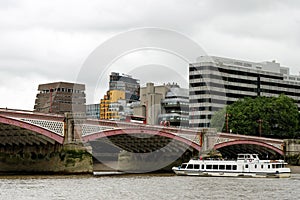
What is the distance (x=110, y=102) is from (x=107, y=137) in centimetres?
4383

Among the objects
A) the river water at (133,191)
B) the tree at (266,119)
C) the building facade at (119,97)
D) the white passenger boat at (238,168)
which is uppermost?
the building facade at (119,97)

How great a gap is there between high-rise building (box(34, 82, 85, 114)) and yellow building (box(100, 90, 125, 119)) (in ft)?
84.3

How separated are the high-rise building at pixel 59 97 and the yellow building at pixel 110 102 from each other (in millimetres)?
25710

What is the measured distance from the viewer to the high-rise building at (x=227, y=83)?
149625 millimetres

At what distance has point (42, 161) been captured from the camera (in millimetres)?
74562

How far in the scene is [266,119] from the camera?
122 m

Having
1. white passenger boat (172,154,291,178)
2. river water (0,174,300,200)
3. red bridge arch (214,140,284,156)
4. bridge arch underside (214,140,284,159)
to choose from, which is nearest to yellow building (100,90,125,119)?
bridge arch underside (214,140,284,159)

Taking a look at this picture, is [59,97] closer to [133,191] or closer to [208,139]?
[208,139]

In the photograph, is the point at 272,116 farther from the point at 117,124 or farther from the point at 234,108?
the point at 117,124

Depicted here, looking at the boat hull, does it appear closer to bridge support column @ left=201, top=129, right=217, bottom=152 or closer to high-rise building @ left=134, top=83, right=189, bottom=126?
bridge support column @ left=201, top=129, right=217, bottom=152

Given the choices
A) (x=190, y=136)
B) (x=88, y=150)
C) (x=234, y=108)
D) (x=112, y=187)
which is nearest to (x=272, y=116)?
(x=234, y=108)

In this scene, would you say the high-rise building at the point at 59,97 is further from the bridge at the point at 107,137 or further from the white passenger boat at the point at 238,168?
the white passenger boat at the point at 238,168

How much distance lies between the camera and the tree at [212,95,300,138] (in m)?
121

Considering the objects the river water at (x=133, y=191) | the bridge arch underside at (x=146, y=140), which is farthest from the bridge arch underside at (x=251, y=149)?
the river water at (x=133, y=191)
